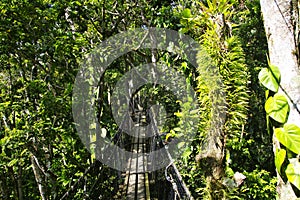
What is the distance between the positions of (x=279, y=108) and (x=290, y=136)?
0.35ft

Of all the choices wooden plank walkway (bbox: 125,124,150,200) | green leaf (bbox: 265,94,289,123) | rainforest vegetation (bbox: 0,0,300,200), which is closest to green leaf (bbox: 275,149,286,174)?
rainforest vegetation (bbox: 0,0,300,200)

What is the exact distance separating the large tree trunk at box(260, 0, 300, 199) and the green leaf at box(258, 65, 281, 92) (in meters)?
0.02

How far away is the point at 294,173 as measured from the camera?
1.05m

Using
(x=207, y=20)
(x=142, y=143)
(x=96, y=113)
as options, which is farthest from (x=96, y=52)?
(x=142, y=143)

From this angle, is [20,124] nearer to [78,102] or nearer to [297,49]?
[78,102]

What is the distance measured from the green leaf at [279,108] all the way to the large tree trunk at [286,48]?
2cm

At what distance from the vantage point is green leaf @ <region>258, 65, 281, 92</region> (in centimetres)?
109

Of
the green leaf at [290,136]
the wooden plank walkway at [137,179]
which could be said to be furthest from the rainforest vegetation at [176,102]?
the wooden plank walkway at [137,179]

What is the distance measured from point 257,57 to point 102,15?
95.6 inches

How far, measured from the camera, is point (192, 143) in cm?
275

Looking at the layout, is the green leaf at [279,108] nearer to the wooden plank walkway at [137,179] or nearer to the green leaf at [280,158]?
the green leaf at [280,158]

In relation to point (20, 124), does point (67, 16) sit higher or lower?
higher

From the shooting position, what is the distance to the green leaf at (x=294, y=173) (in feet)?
3.37

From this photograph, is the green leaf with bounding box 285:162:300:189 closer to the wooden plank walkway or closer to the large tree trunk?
the large tree trunk
